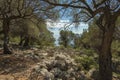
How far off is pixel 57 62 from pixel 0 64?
321 cm

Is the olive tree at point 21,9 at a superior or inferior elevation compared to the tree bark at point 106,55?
superior

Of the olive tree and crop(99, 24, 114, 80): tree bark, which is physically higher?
the olive tree

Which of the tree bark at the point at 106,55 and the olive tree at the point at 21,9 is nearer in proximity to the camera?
the tree bark at the point at 106,55

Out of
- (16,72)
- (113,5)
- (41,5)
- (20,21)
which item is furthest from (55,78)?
(20,21)

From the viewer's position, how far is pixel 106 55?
12555mm

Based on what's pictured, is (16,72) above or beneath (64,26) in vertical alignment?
beneath

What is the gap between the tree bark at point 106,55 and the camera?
40.4 feet

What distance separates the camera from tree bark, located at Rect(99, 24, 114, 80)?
12314 mm

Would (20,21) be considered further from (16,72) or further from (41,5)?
(16,72)

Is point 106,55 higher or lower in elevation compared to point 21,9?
lower

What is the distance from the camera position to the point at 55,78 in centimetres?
1130

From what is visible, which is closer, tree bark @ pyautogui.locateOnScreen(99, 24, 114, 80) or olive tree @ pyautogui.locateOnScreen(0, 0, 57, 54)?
tree bark @ pyautogui.locateOnScreen(99, 24, 114, 80)

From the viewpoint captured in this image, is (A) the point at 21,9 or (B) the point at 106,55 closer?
(B) the point at 106,55

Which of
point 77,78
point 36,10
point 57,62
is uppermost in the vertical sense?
point 36,10
